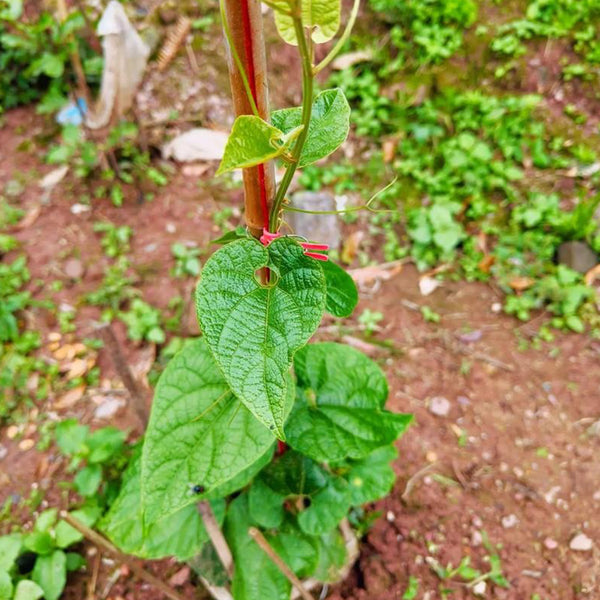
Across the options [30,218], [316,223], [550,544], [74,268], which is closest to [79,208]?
[30,218]

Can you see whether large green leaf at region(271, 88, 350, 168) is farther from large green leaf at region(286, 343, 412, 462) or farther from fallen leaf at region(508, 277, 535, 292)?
fallen leaf at region(508, 277, 535, 292)

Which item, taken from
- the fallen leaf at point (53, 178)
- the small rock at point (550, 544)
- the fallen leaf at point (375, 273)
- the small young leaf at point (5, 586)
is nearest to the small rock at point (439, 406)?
the small rock at point (550, 544)

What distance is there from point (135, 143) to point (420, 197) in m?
1.63

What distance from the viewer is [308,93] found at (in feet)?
1.92

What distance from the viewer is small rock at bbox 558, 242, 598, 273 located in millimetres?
2379

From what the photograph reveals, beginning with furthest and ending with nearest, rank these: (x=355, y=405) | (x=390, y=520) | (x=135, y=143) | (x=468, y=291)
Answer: (x=135, y=143) → (x=468, y=291) → (x=390, y=520) → (x=355, y=405)

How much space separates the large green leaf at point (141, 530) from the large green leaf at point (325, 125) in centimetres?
82

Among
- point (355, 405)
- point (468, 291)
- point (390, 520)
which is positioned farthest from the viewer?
point (468, 291)

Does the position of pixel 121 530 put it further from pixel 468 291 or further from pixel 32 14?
pixel 32 14

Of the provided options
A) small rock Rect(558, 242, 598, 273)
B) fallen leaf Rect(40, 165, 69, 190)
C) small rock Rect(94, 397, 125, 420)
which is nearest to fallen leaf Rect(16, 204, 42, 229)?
fallen leaf Rect(40, 165, 69, 190)

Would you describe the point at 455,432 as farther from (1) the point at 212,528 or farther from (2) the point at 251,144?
(2) the point at 251,144

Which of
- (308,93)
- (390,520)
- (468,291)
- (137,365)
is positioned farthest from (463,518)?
(308,93)

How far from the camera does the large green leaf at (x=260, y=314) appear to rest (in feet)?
2.23

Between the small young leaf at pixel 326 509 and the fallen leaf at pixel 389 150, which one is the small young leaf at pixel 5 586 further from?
the fallen leaf at pixel 389 150
